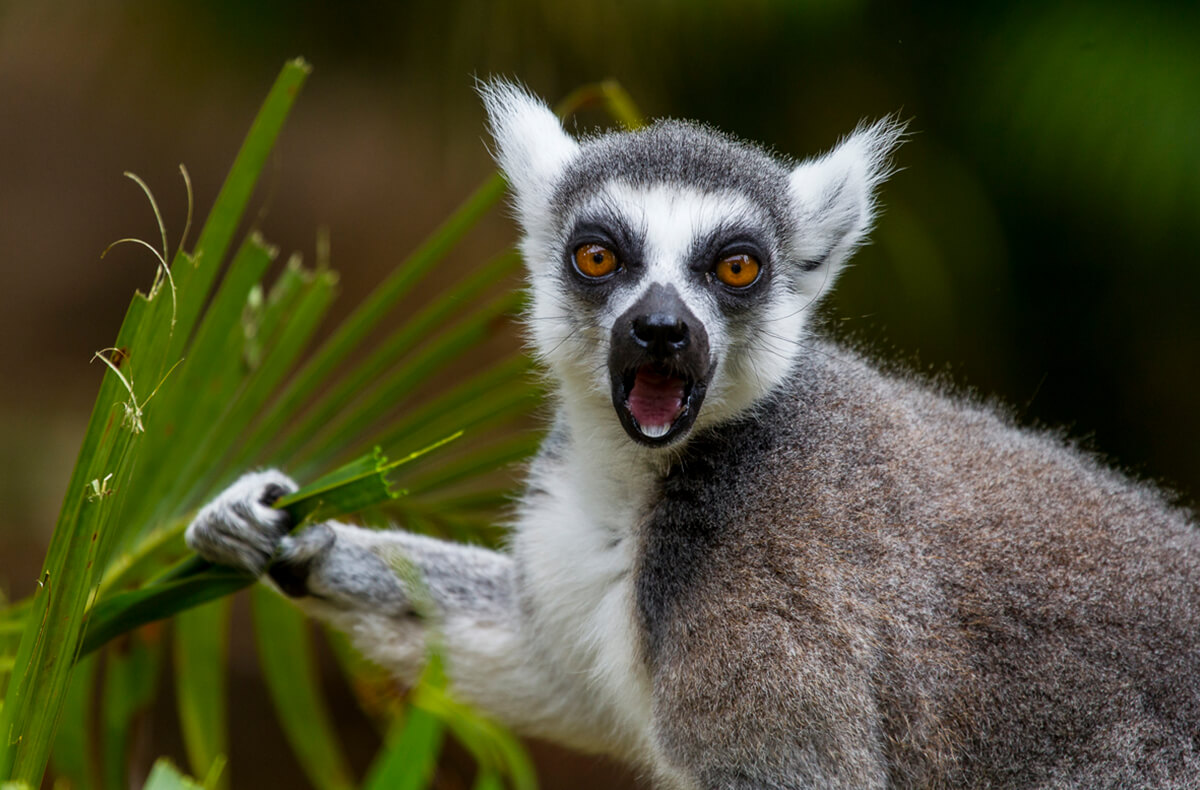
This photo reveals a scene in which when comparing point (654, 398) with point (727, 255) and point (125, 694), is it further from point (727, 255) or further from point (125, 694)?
point (125, 694)

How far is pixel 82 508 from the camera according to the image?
180cm

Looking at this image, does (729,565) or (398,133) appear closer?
(729,565)

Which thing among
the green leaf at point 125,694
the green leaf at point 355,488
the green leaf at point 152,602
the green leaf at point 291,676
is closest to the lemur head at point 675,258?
the green leaf at point 355,488

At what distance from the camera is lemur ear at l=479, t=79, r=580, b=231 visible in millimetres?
3205

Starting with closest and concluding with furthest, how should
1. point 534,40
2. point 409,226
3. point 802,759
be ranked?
1. point 802,759
2. point 534,40
3. point 409,226

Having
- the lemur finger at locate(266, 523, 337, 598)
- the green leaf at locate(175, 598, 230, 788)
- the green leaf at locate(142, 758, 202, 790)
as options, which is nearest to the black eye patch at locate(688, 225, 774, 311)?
the lemur finger at locate(266, 523, 337, 598)

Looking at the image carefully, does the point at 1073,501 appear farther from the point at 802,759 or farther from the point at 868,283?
the point at 868,283

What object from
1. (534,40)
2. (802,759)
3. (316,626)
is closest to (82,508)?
(802,759)

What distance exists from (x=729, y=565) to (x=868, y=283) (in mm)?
3090

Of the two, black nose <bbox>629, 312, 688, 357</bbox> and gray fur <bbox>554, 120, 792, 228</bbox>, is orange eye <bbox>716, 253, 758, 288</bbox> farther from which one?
black nose <bbox>629, 312, 688, 357</bbox>

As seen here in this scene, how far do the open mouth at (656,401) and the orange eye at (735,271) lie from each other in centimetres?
35

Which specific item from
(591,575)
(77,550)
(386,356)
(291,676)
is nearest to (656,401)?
(591,575)

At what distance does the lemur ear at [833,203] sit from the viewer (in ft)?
10.2

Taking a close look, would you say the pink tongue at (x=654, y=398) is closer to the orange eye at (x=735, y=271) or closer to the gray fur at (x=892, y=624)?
the gray fur at (x=892, y=624)
